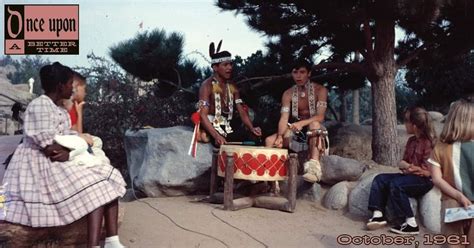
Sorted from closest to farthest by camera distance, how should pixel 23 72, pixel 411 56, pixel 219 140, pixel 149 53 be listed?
1. pixel 219 140
2. pixel 411 56
3. pixel 149 53
4. pixel 23 72

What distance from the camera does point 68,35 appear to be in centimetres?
486

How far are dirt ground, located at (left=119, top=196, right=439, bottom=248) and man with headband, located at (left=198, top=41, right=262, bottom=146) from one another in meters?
0.90

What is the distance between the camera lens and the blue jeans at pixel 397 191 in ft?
14.8

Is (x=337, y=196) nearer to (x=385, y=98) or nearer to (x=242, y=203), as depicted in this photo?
(x=242, y=203)

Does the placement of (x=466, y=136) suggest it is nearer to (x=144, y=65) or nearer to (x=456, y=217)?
(x=456, y=217)

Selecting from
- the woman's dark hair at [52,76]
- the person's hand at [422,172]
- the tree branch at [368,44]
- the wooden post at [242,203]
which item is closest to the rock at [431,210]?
the person's hand at [422,172]

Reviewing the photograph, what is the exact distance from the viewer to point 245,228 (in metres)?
4.53

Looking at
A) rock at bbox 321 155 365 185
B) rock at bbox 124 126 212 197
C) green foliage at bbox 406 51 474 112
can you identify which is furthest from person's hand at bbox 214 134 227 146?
green foliage at bbox 406 51 474 112

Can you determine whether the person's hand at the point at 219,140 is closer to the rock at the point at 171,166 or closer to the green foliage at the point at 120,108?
the rock at the point at 171,166

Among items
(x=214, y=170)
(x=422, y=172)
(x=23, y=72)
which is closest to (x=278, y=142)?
(x=214, y=170)

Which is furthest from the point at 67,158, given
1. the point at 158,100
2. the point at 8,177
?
the point at 158,100

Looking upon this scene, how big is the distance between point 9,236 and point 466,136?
2.78m

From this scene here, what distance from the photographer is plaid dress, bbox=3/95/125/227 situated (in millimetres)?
3547

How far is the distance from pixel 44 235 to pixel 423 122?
9.81 ft
